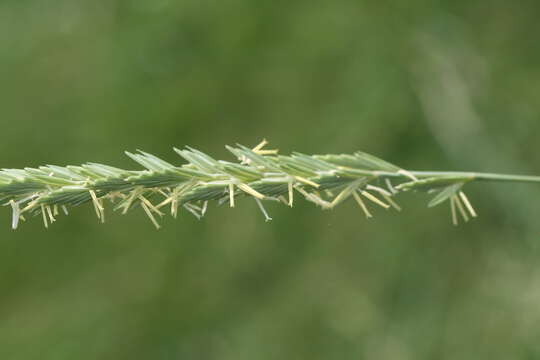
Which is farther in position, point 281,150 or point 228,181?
point 281,150

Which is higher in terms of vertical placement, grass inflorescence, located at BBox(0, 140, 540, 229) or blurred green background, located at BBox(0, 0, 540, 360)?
blurred green background, located at BBox(0, 0, 540, 360)

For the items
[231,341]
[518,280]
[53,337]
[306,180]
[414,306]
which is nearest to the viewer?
[306,180]

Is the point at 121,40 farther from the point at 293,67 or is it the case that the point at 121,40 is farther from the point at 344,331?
the point at 344,331

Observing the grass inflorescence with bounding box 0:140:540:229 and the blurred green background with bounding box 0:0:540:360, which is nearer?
the grass inflorescence with bounding box 0:140:540:229

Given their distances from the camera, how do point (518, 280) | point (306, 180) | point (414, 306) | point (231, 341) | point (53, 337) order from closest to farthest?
point (306, 180)
point (518, 280)
point (414, 306)
point (231, 341)
point (53, 337)

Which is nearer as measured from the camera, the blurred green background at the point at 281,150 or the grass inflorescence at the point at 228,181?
the grass inflorescence at the point at 228,181

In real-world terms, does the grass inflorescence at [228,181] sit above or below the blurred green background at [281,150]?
below

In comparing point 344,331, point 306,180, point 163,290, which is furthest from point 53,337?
point 306,180

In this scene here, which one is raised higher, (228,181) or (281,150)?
(281,150)
